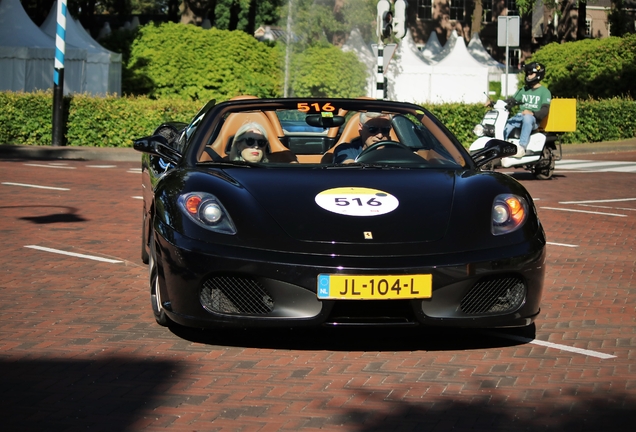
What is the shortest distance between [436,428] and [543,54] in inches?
1350

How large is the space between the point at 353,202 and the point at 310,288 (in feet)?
2.03

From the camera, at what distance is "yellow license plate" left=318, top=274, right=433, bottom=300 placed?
4.87 meters

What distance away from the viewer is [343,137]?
7043mm

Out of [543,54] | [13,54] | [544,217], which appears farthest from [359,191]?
[543,54]

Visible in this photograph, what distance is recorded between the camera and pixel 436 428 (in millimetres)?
3939

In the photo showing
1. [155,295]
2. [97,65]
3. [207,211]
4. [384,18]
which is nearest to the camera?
[207,211]

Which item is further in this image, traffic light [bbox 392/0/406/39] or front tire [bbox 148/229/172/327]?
traffic light [bbox 392/0/406/39]

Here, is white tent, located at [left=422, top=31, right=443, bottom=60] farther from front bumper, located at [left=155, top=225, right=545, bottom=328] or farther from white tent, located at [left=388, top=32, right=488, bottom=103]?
front bumper, located at [left=155, top=225, right=545, bottom=328]

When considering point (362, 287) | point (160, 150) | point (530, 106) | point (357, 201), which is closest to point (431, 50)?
point (530, 106)

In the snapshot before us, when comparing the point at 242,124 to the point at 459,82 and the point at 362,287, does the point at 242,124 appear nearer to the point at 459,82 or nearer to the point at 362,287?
the point at 362,287

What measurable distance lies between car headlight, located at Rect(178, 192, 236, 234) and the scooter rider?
11.8m

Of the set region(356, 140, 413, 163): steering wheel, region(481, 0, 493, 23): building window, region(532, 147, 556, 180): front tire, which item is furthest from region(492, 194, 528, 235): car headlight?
region(481, 0, 493, 23): building window

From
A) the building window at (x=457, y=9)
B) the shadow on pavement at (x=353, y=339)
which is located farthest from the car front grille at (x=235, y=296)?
the building window at (x=457, y=9)

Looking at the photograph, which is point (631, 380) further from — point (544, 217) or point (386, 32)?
point (386, 32)
